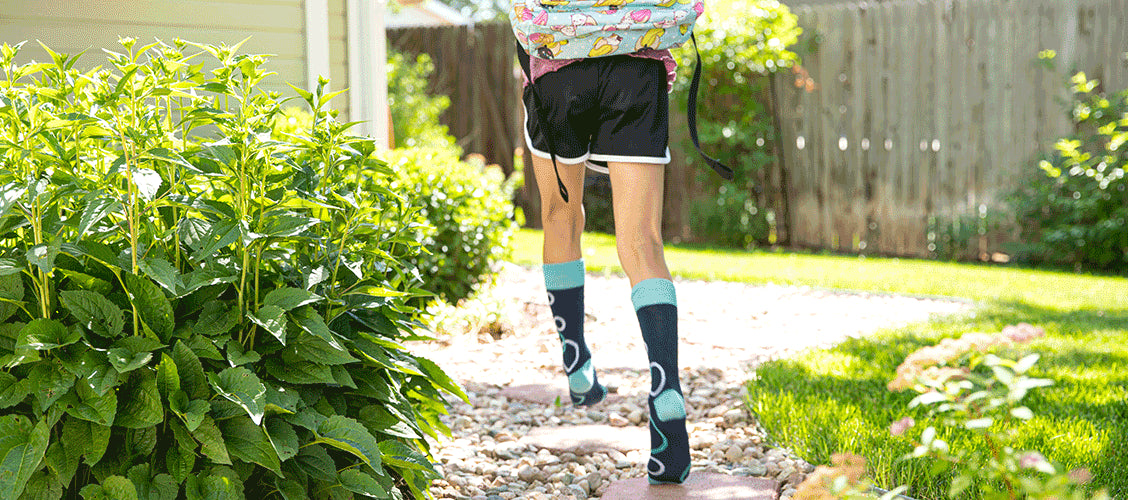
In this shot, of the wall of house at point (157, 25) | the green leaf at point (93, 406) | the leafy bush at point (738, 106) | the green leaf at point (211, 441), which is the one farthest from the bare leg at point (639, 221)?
the leafy bush at point (738, 106)

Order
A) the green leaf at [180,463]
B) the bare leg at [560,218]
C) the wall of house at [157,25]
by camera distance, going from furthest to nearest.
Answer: the wall of house at [157,25] → the bare leg at [560,218] → the green leaf at [180,463]

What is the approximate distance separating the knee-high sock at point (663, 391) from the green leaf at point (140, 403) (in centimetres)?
95

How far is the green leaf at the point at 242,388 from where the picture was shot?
1329mm

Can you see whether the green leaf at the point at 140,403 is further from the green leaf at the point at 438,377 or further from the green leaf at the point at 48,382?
the green leaf at the point at 438,377

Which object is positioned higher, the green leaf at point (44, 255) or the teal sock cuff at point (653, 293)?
the green leaf at point (44, 255)

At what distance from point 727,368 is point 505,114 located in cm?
632

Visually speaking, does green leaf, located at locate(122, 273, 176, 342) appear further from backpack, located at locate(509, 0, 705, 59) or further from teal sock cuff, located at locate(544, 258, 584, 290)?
teal sock cuff, located at locate(544, 258, 584, 290)

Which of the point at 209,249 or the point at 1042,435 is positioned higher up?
the point at 209,249

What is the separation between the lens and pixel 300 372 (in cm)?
148

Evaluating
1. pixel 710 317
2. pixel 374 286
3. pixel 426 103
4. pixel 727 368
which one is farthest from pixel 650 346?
pixel 426 103

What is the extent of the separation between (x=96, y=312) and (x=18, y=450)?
0.21 meters

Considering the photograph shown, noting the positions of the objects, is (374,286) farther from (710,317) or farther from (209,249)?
(710,317)

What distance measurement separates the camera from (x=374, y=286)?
5.38 ft

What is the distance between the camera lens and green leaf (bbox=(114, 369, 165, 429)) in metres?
1.33
